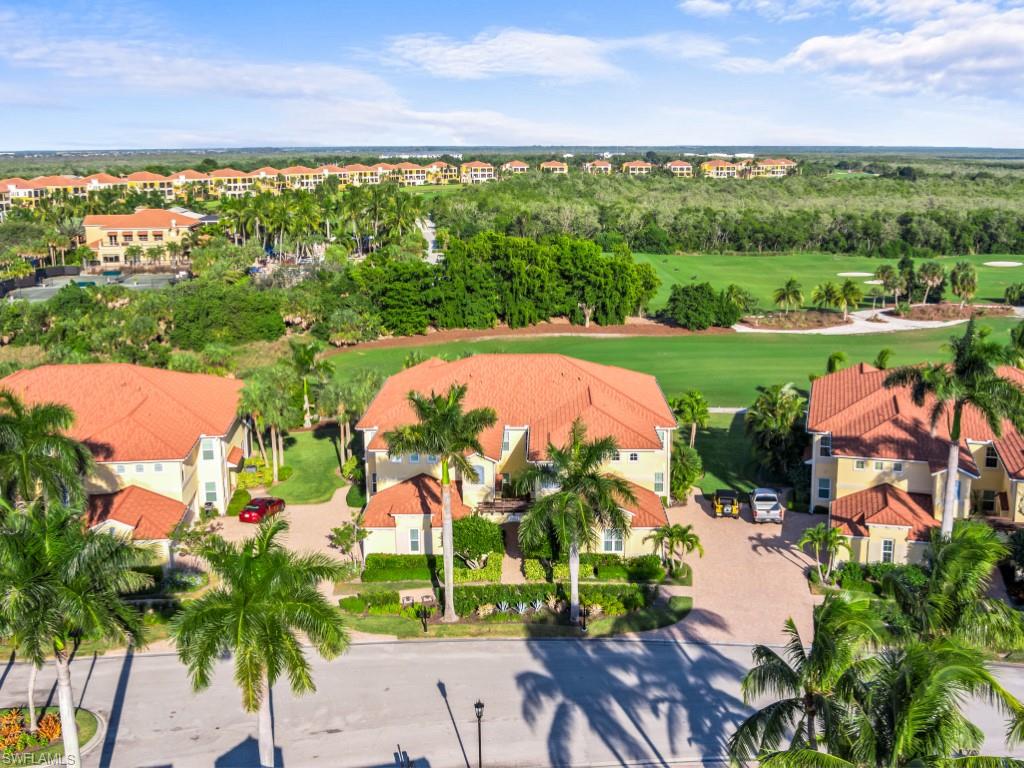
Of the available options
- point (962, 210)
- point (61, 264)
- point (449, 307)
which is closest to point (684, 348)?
point (449, 307)

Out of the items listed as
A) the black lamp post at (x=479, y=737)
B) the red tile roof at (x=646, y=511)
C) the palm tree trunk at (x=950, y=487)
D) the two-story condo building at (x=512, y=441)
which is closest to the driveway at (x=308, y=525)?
the two-story condo building at (x=512, y=441)

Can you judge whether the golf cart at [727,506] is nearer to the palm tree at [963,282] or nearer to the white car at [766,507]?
the white car at [766,507]

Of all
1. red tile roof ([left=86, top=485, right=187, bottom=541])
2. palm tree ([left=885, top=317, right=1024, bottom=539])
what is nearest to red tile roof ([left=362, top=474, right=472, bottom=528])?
A: red tile roof ([left=86, top=485, right=187, bottom=541])

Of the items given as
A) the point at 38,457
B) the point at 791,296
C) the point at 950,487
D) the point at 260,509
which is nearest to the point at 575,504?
the point at 950,487

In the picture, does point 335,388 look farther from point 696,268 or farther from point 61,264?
point 61,264

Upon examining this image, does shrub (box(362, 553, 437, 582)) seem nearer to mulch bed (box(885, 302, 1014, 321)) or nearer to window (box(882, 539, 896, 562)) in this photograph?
window (box(882, 539, 896, 562))

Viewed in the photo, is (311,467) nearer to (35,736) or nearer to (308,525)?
(308,525)
